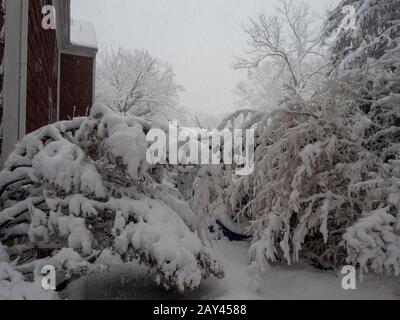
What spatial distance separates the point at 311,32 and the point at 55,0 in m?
23.2

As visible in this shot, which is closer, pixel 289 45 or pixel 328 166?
pixel 328 166

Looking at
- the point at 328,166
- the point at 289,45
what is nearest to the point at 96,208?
the point at 328,166

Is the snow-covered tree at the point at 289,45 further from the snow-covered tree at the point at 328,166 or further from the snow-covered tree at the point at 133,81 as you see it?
the snow-covered tree at the point at 328,166

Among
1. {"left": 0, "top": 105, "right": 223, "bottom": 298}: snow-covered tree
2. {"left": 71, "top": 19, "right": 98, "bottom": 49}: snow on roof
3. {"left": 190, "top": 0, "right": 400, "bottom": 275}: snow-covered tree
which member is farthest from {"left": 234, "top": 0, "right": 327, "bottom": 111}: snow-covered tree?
{"left": 0, "top": 105, "right": 223, "bottom": 298}: snow-covered tree

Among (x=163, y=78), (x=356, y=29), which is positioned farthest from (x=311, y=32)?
(x=356, y=29)

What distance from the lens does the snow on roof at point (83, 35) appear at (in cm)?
1155

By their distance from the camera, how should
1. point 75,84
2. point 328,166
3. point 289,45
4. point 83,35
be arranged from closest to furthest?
1. point 328,166
2. point 75,84
3. point 83,35
4. point 289,45

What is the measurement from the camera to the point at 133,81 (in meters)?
28.9

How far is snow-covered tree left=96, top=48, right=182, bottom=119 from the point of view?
2836 centimetres

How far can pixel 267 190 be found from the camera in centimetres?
363

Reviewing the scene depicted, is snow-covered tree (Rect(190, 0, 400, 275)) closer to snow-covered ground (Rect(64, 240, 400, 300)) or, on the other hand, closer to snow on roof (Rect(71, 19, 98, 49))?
snow-covered ground (Rect(64, 240, 400, 300))

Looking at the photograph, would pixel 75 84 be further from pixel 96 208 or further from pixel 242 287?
pixel 242 287

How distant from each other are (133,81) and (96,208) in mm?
27106
